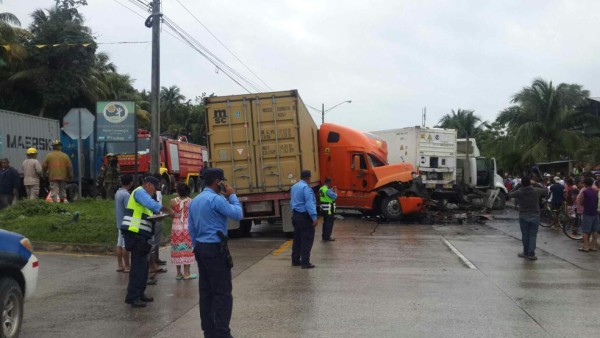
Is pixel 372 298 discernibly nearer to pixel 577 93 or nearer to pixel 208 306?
pixel 208 306

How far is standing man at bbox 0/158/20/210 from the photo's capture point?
13.6 m

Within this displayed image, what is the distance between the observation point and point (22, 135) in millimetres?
18266

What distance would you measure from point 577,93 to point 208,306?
4006 centimetres

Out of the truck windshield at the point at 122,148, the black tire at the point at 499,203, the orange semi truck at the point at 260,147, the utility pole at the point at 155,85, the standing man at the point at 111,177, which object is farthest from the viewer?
the black tire at the point at 499,203

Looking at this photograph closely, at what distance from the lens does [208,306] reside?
5453 mm

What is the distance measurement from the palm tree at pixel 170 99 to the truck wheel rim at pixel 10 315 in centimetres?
6003

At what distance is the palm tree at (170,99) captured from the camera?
212 ft

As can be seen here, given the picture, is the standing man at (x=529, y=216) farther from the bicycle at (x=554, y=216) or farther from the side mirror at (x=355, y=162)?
the side mirror at (x=355, y=162)

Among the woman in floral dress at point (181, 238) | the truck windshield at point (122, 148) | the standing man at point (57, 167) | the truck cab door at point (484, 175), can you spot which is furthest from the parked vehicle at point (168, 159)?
the truck cab door at point (484, 175)

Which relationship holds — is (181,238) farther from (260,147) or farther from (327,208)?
(260,147)

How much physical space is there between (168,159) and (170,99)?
42.8 metres

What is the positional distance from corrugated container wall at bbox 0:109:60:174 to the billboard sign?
4.11 m

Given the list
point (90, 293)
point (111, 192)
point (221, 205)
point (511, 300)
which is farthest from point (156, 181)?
point (111, 192)

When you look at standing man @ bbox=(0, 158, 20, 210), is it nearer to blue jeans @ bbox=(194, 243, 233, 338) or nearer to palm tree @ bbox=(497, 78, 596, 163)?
blue jeans @ bbox=(194, 243, 233, 338)
